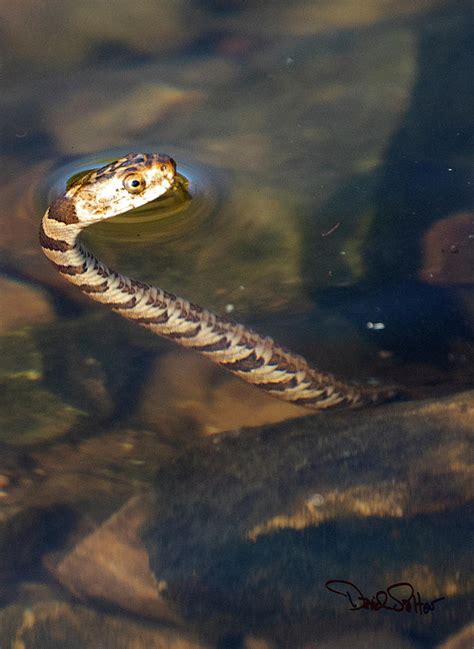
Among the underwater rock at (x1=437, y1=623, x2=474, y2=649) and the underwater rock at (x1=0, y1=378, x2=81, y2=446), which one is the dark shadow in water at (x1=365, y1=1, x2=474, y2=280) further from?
the underwater rock at (x1=437, y1=623, x2=474, y2=649)

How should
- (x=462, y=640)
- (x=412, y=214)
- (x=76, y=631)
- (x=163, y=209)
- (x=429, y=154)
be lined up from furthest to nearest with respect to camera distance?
(x=429, y=154), (x=163, y=209), (x=412, y=214), (x=76, y=631), (x=462, y=640)

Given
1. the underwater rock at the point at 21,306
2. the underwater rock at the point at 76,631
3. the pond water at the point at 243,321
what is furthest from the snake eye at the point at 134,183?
the underwater rock at the point at 76,631

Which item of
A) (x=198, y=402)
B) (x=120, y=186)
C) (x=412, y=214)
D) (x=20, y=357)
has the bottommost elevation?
(x=198, y=402)

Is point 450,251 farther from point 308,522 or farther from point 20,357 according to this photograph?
point 20,357

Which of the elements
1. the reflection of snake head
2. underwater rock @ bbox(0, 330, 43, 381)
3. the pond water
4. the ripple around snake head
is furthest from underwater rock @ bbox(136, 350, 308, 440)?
the reflection of snake head

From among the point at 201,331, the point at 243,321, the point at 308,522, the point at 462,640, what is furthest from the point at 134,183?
the point at 462,640

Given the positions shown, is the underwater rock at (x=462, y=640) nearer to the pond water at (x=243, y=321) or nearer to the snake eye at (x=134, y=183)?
the pond water at (x=243, y=321)

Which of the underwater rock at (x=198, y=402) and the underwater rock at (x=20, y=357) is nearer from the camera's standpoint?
the underwater rock at (x=198, y=402)
